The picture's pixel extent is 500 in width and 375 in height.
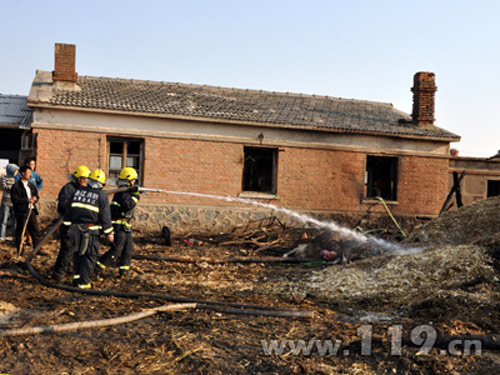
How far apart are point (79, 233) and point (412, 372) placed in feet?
17.7

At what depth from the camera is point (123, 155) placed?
619 inches

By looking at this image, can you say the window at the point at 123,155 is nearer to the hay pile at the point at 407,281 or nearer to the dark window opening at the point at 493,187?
the hay pile at the point at 407,281

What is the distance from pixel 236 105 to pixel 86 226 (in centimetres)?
1084

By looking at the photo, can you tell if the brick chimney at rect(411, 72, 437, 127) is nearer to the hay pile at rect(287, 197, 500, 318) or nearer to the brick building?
the brick building

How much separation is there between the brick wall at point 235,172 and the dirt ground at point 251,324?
568 centimetres

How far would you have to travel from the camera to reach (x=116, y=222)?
8945 mm

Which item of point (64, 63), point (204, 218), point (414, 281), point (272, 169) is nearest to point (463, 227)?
point (414, 281)

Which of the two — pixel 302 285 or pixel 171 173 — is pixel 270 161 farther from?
pixel 302 285

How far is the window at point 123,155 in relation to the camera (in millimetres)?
15648

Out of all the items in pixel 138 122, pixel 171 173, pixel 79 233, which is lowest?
pixel 79 233

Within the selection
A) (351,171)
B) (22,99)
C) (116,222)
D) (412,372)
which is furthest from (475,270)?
(22,99)

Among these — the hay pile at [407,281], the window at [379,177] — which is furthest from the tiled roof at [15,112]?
the window at [379,177]
